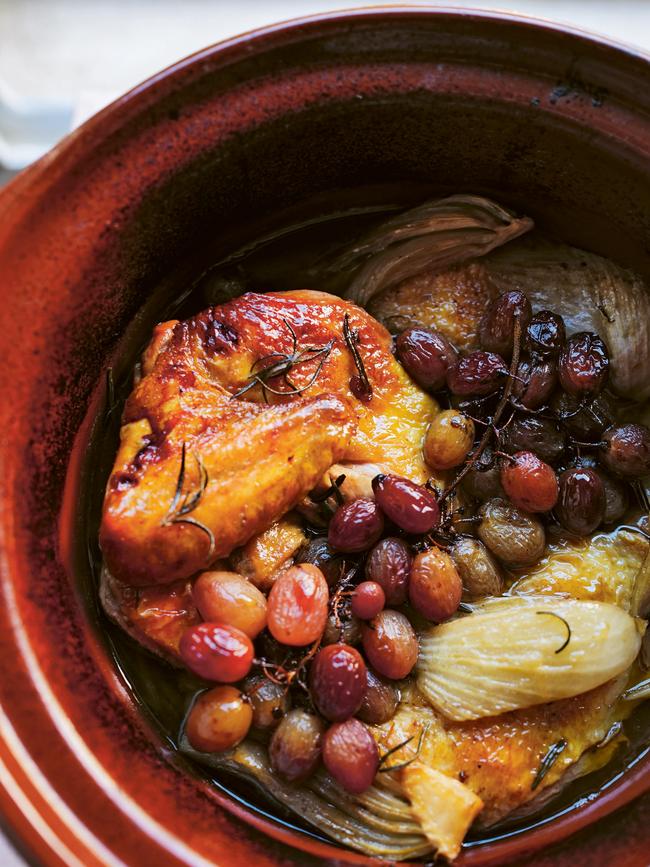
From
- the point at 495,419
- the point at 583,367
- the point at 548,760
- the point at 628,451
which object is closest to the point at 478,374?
the point at 495,419

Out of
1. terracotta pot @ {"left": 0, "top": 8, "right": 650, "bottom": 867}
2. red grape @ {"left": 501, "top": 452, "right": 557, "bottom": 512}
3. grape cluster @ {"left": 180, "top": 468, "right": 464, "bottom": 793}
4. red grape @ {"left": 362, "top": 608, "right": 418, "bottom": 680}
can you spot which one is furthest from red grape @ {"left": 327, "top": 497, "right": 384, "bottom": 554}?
terracotta pot @ {"left": 0, "top": 8, "right": 650, "bottom": 867}

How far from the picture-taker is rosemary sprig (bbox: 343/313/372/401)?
1448 mm

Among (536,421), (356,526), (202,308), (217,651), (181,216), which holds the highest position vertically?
(181,216)

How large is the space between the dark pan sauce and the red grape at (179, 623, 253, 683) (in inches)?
6.2

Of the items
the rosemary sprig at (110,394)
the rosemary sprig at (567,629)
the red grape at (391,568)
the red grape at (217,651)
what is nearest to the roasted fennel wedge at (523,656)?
the rosemary sprig at (567,629)

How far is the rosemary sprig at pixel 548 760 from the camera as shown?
4.45 feet

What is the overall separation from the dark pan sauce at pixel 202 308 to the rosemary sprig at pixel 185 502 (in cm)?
26

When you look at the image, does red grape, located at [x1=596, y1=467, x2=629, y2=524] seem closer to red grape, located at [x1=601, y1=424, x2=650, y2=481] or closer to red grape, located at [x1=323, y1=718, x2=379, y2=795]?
red grape, located at [x1=601, y1=424, x2=650, y2=481]

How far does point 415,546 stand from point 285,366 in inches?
15.1

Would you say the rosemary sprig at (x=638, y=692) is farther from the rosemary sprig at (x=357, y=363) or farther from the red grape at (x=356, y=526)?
the rosemary sprig at (x=357, y=363)

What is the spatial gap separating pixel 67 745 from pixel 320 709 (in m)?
0.39

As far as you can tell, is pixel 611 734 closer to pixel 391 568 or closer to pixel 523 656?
pixel 523 656

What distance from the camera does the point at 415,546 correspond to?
4.59ft

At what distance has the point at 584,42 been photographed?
1321 mm
